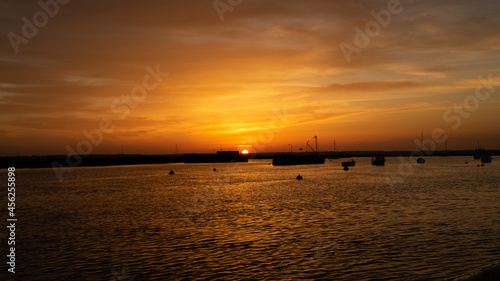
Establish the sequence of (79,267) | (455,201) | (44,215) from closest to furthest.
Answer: (79,267) → (44,215) → (455,201)

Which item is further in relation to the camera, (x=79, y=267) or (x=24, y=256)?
(x=24, y=256)

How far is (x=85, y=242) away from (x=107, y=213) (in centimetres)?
1567

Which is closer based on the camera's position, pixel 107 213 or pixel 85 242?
pixel 85 242

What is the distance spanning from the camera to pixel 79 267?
68.6 feet

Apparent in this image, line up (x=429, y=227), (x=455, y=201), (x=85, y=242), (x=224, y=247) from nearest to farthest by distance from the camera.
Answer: (x=224, y=247)
(x=85, y=242)
(x=429, y=227)
(x=455, y=201)

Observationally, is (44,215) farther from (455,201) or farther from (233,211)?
(455,201)

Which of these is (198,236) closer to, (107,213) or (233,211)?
(233,211)

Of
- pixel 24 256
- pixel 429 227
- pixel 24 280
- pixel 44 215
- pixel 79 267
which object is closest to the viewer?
pixel 24 280

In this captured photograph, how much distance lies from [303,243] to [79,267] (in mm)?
13853

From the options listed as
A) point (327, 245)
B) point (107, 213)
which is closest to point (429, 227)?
point (327, 245)

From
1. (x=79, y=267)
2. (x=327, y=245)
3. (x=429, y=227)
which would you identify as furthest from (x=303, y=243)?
(x=79, y=267)

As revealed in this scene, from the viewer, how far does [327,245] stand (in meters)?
24.8

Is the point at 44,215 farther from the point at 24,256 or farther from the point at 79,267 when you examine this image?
the point at 79,267

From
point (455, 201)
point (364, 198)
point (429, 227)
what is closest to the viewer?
point (429, 227)
